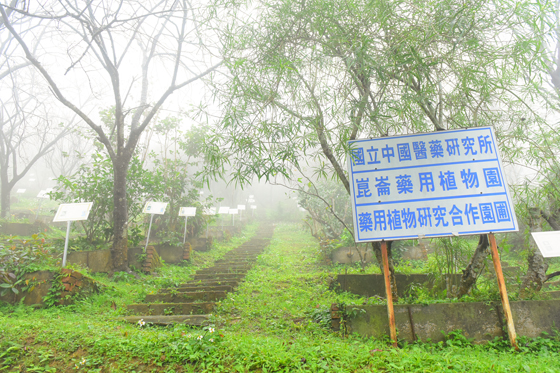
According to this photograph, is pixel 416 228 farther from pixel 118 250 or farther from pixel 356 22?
pixel 118 250

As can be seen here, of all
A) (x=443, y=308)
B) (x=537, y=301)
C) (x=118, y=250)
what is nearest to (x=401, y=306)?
(x=443, y=308)

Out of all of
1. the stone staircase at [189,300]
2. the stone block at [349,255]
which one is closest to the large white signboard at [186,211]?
the stone staircase at [189,300]

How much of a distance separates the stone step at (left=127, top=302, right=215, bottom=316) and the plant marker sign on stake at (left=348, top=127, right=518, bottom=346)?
264 cm

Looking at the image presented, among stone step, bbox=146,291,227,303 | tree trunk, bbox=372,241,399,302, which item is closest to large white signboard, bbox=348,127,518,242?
tree trunk, bbox=372,241,399,302

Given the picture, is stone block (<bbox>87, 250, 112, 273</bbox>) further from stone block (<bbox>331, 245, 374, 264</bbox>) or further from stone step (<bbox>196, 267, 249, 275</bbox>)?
stone block (<bbox>331, 245, 374, 264</bbox>)

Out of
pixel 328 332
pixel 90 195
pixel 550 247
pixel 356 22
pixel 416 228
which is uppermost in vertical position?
pixel 356 22

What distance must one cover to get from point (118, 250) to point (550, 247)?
7268 mm

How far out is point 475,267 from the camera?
11.0 ft

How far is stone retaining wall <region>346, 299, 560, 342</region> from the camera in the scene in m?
2.89

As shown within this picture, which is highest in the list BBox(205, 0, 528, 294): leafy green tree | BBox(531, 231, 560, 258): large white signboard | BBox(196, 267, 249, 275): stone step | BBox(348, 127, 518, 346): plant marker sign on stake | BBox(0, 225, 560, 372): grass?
BBox(205, 0, 528, 294): leafy green tree

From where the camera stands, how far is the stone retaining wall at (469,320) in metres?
2.89

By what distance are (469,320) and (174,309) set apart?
3844mm

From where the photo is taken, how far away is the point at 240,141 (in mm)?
3420

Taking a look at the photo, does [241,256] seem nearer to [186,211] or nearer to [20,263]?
[186,211]
